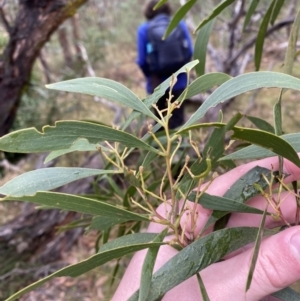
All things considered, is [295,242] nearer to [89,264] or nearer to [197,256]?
[197,256]

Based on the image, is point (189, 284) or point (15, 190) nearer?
point (15, 190)

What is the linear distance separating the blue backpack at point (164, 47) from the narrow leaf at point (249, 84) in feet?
6.75

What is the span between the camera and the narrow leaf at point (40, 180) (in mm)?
372

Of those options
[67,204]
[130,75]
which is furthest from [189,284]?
[130,75]

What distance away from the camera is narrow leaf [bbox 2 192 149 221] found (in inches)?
13.2

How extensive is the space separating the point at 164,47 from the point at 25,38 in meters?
1.14

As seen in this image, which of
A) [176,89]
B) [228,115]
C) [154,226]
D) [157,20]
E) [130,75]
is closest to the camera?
[154,226]

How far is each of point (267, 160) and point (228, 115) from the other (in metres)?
2.24

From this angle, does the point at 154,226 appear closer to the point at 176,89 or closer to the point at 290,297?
the point at 290,297

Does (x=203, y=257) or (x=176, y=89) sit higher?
(x=203, y=257)

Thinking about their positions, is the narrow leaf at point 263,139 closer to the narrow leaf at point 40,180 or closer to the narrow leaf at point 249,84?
the narrow leaf at point 249,84

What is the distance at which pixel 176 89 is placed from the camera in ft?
8.56

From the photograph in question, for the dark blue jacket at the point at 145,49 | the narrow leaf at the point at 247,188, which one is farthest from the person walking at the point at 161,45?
the narrow leaf at the point at 247,188

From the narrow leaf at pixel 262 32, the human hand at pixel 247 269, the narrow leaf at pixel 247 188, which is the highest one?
the narrow leaf at pixel 262 32
